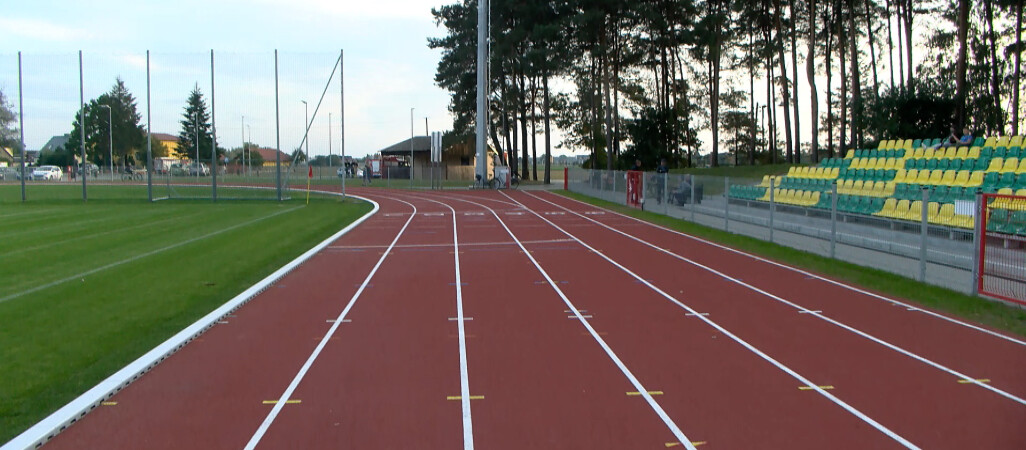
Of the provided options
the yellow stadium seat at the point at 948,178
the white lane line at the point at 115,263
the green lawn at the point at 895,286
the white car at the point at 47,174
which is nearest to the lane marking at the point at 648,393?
the green lawn at the point at 895,286

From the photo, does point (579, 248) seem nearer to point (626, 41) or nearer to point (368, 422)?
point (368, 422)

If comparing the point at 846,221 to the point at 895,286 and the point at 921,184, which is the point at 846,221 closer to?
the point at 895,286

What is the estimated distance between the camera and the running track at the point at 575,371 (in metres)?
5.30

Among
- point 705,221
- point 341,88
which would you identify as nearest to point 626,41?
point 341,88

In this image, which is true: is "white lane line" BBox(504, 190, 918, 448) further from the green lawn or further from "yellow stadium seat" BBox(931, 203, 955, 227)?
"yellow stadium seat" BBox(931, 203, 955, 227)

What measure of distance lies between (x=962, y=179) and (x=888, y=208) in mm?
3598

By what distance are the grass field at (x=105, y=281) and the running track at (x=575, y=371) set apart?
0.61 meters

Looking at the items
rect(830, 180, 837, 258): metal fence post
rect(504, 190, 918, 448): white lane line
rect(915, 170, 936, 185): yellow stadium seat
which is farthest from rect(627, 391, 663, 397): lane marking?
rect(915, 170, 936, 185): yellow stadium seat

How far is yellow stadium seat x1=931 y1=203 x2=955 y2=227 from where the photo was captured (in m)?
11.5

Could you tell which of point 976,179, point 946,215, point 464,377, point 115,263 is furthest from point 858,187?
point 115,263

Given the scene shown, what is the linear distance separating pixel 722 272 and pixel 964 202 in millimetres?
3713

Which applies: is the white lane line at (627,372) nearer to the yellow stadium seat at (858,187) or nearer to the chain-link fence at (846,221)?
the chain-link fence at (846,221)

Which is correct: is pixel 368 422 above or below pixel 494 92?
below

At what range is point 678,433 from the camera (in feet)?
17.3
